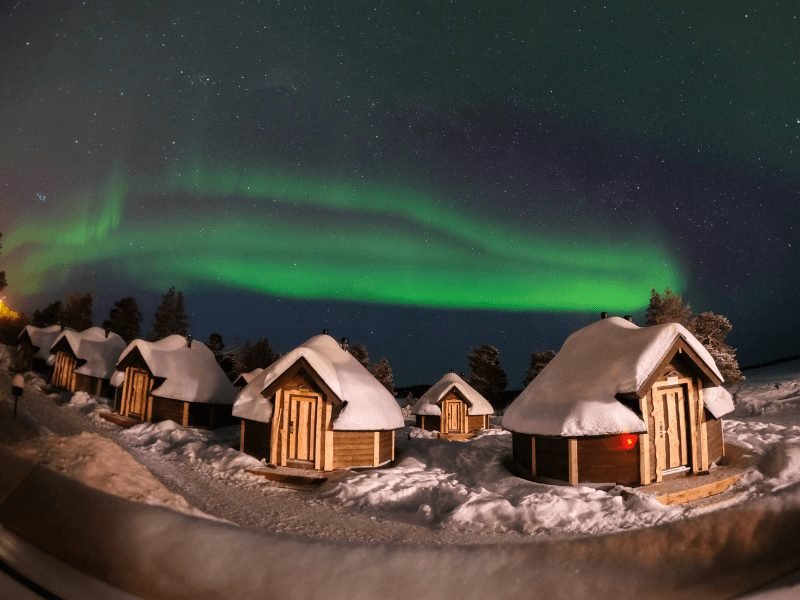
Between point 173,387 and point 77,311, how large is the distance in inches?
511

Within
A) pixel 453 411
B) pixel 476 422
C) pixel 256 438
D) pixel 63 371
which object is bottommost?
pixel 476 422

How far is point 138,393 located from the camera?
1475 cm

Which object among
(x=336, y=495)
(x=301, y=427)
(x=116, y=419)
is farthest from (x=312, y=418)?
(x=336, y=495)

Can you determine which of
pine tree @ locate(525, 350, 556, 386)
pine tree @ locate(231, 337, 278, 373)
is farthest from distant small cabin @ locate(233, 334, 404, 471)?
pine tree @ locate(525, 350, 556, 386)

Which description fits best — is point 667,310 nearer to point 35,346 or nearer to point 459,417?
point 459,417

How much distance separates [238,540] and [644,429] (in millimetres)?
8455

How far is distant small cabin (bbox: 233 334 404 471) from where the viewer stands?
8984 millimetres

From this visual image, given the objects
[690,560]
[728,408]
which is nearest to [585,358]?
[728,408]

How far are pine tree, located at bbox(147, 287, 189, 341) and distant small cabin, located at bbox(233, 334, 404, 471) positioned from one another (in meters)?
9.10

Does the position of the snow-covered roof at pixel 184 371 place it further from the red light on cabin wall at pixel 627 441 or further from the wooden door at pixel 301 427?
the red light on cabin wall at pixel 627 441

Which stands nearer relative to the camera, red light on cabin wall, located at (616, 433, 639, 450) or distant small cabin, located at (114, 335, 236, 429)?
red light on cabin wall, located at (616, 433, 639, 450)

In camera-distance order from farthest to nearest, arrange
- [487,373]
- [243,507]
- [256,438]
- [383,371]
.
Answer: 1. [487,373]
2. [383,371]
3. [256,438]
4. [243,507]

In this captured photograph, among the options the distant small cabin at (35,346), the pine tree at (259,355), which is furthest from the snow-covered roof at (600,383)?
the distant small cabin at (35,346)

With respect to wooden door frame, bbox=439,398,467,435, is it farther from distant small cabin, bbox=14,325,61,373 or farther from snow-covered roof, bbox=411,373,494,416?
distant small cabin, bbox=14,325,61,373
